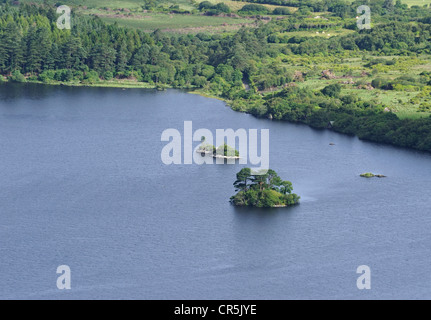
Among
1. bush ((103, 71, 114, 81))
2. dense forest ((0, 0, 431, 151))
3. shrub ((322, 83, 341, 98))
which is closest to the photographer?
dense forest ((0, 0, 431, 151))

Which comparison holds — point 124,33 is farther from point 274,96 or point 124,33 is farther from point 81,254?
point 81,254

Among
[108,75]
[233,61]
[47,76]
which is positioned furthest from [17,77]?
[233,61]

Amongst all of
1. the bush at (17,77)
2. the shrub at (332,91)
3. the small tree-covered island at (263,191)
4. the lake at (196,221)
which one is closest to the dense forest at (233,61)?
the bush at (17,77)

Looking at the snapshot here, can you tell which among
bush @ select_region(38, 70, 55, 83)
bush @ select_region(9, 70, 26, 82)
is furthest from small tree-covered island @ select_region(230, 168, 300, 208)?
bush @ select_region(9, 70, 26, 82)

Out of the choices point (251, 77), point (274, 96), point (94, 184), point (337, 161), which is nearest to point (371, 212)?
point (337, 161)

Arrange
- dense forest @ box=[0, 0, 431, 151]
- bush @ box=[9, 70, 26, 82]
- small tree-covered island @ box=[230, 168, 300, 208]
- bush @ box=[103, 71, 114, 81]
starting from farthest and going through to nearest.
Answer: bush @ box=[103, 71, 114, 81] < bush @ box=[9, 70, 26, 82] < dense forest @ box=[0, 0, 431, 151] < small tree-covered island @ box=[230, 168, 300, 208]

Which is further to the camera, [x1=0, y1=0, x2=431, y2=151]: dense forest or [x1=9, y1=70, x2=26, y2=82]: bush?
[x1=9, y1=70, x2=26, y2=82]: bush

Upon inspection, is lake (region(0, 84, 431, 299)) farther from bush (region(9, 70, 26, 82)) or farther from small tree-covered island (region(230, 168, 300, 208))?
bush (region(9, 70, 26, 82))
